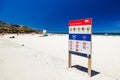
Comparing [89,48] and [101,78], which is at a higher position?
[89,48]

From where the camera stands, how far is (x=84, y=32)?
421cm

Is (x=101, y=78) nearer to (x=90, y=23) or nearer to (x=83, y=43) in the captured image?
(x=83, y=43)

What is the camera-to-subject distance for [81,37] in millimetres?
4402

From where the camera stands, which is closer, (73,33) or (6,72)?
(6,72)

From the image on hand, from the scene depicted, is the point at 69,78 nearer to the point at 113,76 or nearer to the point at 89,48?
the point at 89,48

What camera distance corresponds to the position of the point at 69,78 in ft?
13.0

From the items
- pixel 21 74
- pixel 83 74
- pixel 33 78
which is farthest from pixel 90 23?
pixel 21 74

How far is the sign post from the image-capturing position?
410cm

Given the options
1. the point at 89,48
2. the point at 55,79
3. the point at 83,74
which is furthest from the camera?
the point at 83,74

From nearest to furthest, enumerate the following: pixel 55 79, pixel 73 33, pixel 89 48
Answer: pixel 55 79 → pixel 89 48 → pixel 73 33

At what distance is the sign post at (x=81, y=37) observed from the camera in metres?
4.10

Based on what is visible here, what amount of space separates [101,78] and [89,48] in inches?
41.6

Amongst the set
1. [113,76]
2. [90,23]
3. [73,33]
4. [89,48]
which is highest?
[90,23]

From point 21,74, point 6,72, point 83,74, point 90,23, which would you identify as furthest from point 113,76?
point 6,72
